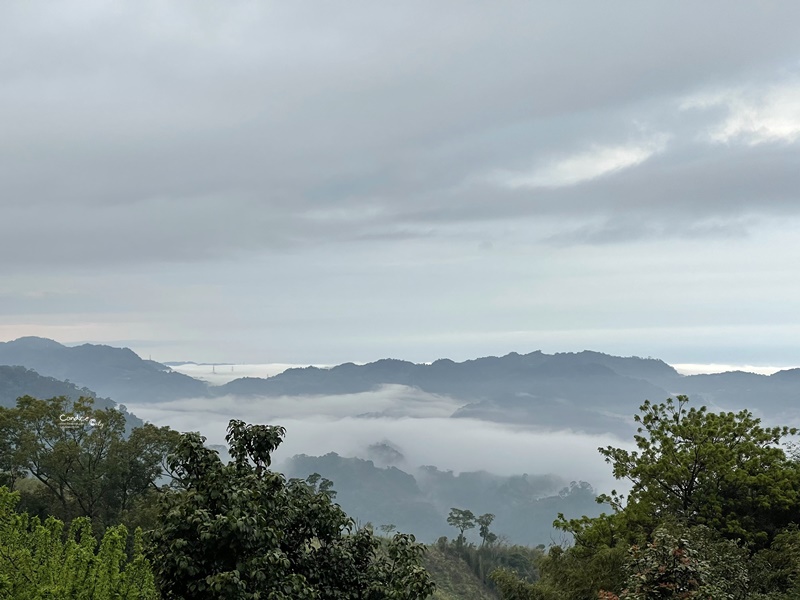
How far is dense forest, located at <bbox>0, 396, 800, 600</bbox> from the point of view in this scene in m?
11.7

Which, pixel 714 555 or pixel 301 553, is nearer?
pixel 301 553

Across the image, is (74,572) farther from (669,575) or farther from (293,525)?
(669,575)

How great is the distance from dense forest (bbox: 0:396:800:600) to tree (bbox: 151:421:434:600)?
1.2 inches

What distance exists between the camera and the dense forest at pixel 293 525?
11.7 meters

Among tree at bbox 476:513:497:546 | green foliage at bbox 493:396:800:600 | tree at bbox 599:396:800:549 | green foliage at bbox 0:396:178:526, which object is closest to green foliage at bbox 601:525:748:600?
green foliage at bbox 493:396:800:600

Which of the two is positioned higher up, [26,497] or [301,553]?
[301,553]

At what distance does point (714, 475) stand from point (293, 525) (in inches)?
862

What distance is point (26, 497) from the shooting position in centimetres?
4106

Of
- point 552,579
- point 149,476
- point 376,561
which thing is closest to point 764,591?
point 552,579

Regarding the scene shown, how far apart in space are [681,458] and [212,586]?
2377 centimetres

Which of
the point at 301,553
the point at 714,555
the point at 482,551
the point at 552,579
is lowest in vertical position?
the point at 482,551

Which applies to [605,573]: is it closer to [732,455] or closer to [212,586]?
[732,455]

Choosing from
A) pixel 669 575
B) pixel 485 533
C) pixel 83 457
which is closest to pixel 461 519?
pixel 485 533

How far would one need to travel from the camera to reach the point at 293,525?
46.5 feet
